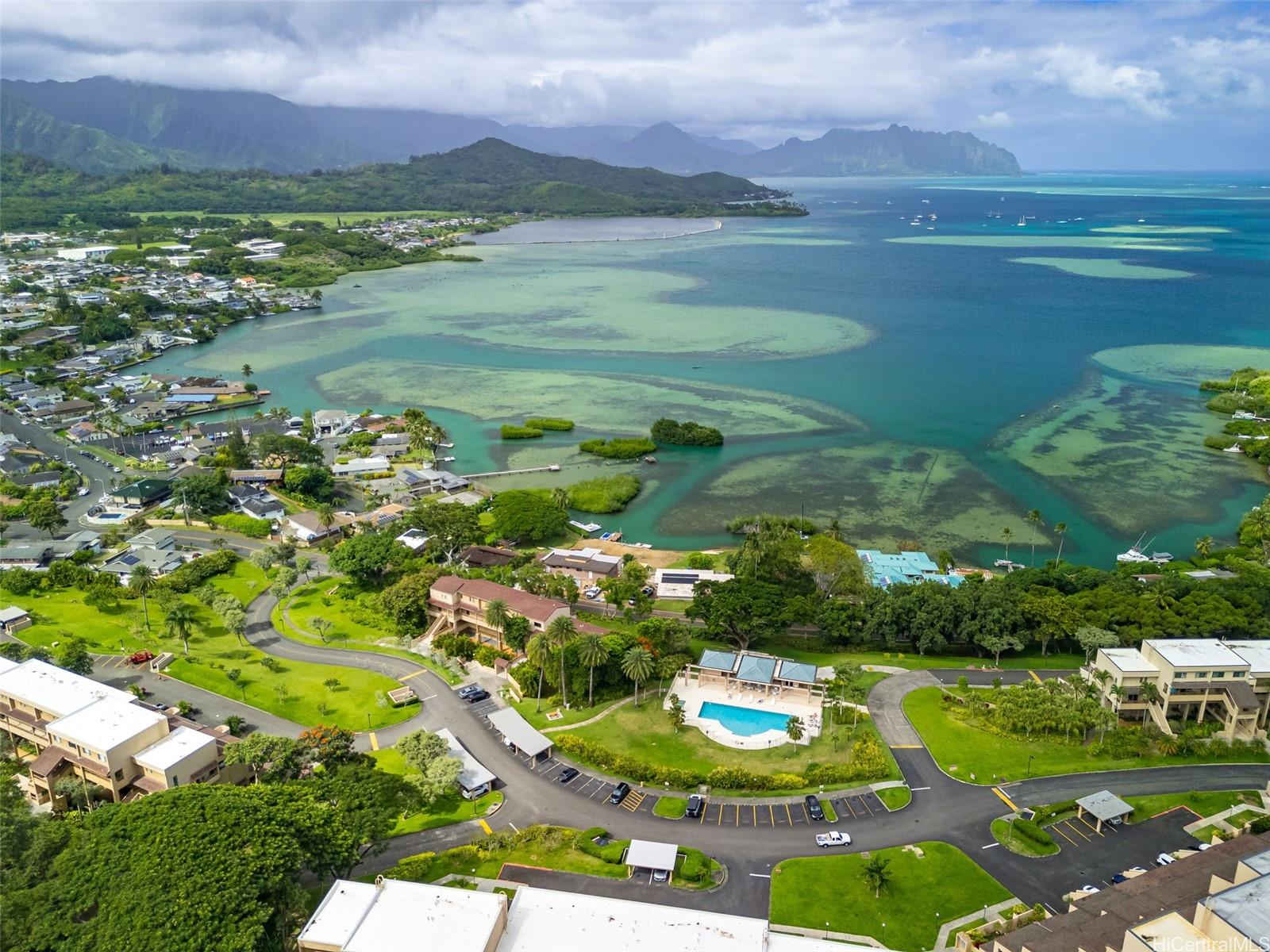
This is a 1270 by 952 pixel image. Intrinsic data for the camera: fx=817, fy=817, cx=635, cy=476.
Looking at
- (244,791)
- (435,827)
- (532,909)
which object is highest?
(244,791)

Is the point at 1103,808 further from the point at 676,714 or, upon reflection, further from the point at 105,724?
the point at 105,724

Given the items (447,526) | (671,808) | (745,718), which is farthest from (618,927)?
(447,526)

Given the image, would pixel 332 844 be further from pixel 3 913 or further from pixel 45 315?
pixel 45 315

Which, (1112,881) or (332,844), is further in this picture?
(1112,881)

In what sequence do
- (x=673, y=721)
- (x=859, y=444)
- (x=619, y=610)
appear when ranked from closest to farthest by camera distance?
(x=673, y=721), (x=619, y=610), (x=859, y=444)

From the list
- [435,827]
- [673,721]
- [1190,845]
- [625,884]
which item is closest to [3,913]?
[435,827]

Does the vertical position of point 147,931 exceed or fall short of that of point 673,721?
it exceeds it

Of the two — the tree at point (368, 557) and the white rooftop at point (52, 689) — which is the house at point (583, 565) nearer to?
the tree at point (368, 557)
